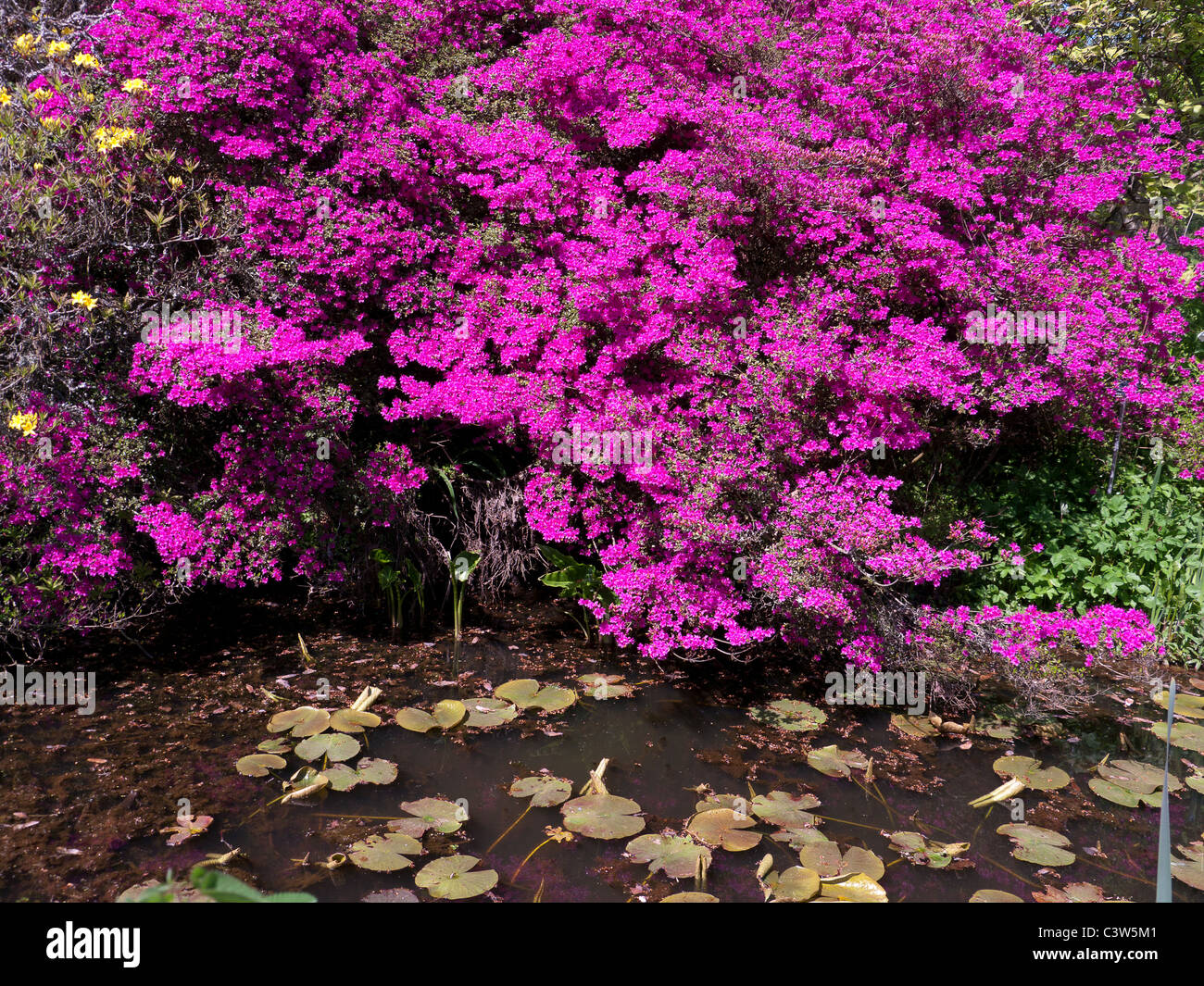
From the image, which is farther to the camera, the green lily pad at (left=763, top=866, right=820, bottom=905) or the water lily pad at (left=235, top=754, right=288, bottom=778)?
the water lily pad at (left=235, top=754, right=288, bottom=778)

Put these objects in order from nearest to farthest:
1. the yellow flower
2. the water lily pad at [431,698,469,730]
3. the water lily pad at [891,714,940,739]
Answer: the yellow flower < the water lily pad at [431,698,469,730] < the water lily pad at [891,714,940,739]

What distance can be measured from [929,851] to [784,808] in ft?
2.20

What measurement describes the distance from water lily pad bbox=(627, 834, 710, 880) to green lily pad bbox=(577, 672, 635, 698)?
4.42 ft

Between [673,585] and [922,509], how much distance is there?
2190 mm

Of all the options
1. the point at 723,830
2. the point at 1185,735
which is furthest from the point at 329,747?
the point at 1185,735

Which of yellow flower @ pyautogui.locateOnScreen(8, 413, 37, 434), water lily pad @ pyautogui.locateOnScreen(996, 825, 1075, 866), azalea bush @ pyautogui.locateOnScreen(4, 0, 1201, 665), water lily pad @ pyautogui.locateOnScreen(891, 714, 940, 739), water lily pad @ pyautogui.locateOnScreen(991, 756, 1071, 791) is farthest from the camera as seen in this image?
azalea bush @ pyautogui.locateOnScreen(4, 0, 1201, 665)

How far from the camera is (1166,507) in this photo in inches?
251

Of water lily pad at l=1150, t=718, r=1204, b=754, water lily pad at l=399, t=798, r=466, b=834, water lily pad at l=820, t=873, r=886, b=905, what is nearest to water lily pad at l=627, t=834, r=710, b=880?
water lily pad at l=820, t=873, r=886, b=905

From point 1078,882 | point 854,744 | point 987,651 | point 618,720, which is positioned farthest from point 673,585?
point 1078,882

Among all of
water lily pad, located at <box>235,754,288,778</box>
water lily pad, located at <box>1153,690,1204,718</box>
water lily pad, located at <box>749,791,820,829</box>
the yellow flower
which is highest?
the yellow flower

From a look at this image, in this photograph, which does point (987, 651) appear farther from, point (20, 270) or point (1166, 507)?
point (20, 270)

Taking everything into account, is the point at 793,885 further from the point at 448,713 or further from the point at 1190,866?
the point at 448,713

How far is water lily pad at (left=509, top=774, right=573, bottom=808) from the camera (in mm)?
4074

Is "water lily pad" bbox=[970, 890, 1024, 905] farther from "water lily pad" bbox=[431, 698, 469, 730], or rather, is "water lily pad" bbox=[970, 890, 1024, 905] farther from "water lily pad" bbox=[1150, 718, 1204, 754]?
"water lily pad" bbox=[431, 698, 469, 730]
